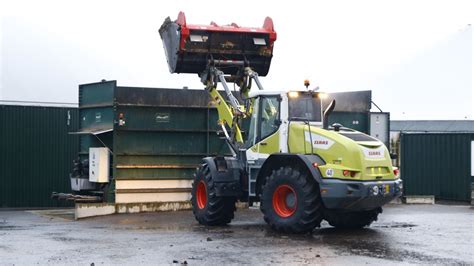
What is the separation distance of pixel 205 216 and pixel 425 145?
12.6 metres

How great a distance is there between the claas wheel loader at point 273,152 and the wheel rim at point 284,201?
0.06ft

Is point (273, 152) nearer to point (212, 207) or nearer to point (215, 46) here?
point (212, 207)

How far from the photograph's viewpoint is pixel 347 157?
1249 centimetres

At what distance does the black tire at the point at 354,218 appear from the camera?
1377 centimetres

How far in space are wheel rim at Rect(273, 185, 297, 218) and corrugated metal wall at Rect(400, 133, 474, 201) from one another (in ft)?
39.3

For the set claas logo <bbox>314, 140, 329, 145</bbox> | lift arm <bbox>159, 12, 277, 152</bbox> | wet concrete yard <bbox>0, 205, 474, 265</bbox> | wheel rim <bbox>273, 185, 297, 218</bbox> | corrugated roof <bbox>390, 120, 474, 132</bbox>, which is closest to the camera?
wet concrete yard <bbox>0, 205, 474, 265</bbox>

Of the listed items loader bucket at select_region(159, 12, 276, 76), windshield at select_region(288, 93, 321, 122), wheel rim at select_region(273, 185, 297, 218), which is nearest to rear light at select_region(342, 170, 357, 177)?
wheel rim at select_region(273, 185, 297, 218)

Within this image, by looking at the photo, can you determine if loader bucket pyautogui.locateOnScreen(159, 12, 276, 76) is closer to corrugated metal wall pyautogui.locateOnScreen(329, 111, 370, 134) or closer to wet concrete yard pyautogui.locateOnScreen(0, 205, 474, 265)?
wet concrete yard pyautogui.locateOnScreen(0, 205, 474, 265)

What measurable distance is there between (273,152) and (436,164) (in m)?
12.5

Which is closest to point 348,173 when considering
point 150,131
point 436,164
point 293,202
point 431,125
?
point 293,202

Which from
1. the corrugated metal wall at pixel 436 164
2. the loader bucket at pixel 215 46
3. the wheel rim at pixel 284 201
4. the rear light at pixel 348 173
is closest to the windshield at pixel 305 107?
the wheel rim at pixel 284 201

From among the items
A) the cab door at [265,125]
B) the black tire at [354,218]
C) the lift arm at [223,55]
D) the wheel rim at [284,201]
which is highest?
the lift arm at [223,55]

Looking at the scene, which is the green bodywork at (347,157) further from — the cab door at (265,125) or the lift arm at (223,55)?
the lift arm at (223,55)

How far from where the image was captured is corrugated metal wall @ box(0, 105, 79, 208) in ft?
75.1
